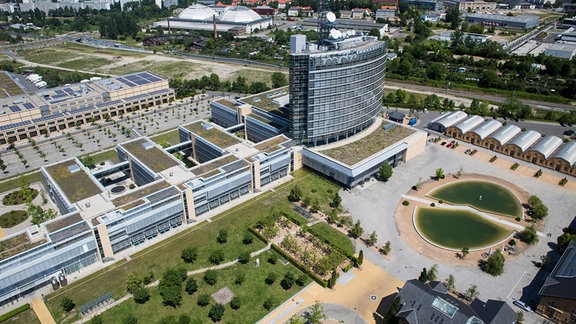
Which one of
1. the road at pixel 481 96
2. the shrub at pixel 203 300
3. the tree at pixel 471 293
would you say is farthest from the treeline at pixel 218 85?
the tree at pixel 471 293

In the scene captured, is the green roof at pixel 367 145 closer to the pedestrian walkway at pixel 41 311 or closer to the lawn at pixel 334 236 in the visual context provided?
the lawn at pixel 334 236

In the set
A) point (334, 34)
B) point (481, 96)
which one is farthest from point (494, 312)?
point (481, 96)

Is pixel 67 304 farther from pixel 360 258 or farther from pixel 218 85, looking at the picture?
pixel 218 85

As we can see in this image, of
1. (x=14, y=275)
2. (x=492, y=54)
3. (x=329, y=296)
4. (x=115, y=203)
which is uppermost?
(x=492, y=54)

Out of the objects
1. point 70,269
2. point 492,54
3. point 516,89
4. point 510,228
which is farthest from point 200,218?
point 492,54

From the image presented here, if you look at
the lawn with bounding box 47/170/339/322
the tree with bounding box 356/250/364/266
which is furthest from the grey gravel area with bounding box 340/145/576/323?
the lawn with bounding box 47/170/339/322

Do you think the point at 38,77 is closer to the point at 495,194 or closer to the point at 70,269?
the point at 70,269
